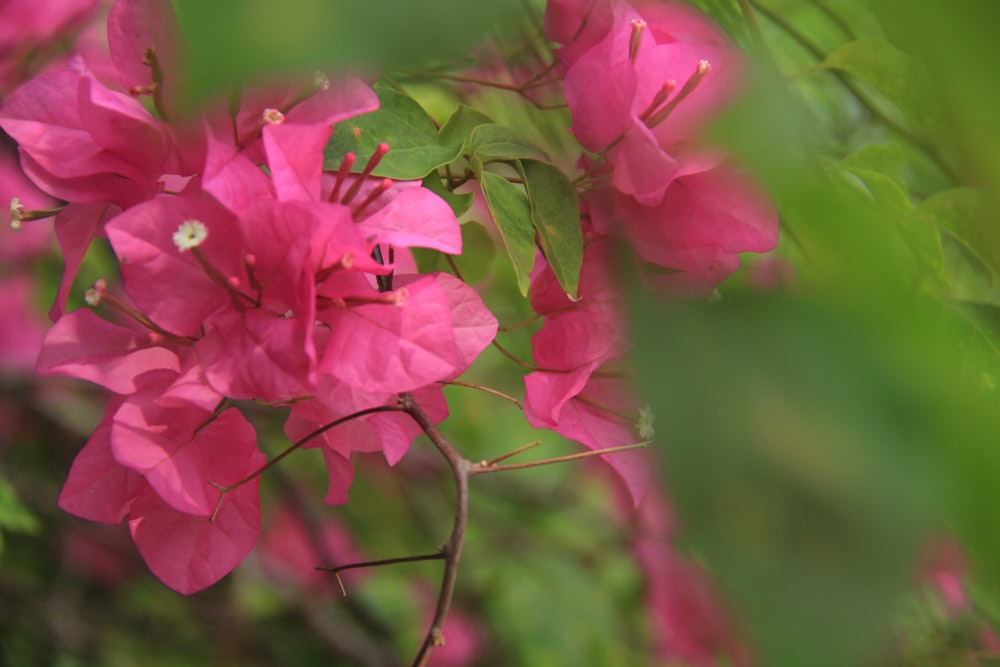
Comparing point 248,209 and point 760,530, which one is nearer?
point 760,530

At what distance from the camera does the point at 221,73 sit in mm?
162

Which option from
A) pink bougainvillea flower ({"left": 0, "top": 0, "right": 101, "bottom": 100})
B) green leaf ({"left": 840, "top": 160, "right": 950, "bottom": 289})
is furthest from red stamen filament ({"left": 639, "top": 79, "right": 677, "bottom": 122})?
pink bougainvillea flower ({"left": 0, "top": 0, "right": 101, "bottom": 100})

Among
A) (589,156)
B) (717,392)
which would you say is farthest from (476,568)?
(717,392)

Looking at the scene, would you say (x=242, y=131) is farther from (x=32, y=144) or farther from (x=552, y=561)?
(x=552, y=561)

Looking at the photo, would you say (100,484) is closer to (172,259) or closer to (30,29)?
(172,259)

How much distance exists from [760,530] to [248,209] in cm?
28

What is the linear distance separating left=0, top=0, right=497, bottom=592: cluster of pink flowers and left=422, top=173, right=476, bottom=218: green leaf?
0.13ft

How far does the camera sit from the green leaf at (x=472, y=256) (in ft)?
1.73

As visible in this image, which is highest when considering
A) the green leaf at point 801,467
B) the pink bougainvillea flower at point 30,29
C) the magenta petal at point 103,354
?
the green leaf at point 801,467

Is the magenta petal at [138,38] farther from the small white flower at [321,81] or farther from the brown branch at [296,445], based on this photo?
the brown branch at [296,445]

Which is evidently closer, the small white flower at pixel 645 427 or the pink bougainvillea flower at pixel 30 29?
the small white flower at pixel 645 427

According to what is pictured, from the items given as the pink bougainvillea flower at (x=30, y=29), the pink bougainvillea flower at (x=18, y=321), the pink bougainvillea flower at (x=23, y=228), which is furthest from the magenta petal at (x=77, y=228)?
the pink bougainvillea flower at (x=18, y=321)

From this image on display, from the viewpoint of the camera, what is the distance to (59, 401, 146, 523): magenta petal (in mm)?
417

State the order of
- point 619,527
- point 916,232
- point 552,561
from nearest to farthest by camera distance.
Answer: point 916,232 < point 552,561 < point 619,527
